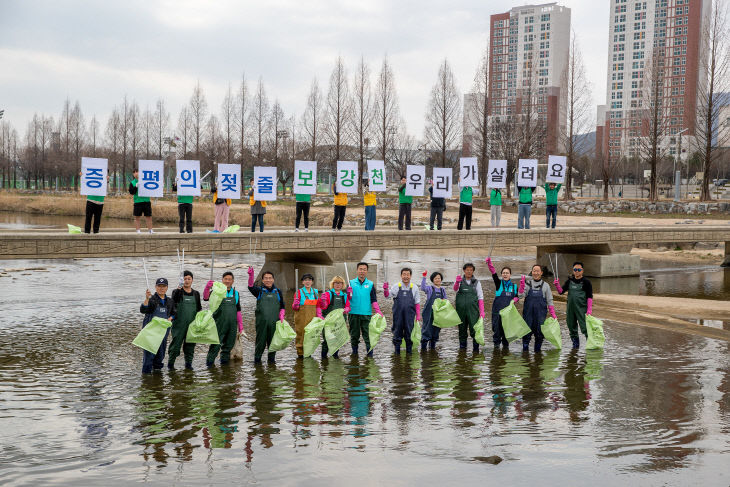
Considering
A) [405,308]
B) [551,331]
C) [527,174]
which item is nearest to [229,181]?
[405,308]

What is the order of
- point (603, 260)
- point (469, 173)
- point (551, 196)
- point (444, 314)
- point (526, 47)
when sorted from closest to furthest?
point (444, 314) → point (469, 173) → point (551, 196) → point (603, 260) → point (526, 47)

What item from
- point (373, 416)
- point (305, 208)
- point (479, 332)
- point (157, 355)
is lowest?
point (373, 416)

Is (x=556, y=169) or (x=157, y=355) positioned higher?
(x=556, y=169)

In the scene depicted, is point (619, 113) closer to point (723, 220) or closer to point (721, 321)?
point (723, 220)

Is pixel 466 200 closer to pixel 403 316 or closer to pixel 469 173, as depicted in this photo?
pixel 469 173

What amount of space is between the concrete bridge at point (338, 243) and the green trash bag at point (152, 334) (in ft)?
20.9

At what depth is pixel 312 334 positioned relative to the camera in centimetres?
1116

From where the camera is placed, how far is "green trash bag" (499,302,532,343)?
39.7 ft

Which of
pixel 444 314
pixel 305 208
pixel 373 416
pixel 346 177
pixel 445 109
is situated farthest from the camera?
pixel 445 109

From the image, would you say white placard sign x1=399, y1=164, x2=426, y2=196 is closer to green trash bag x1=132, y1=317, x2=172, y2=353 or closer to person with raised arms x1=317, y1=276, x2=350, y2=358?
person with raised arms x1=317, y1=276, x2=350, y2=358

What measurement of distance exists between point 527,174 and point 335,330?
40.1 ft

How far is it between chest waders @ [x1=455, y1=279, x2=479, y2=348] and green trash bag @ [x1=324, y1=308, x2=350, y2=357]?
80.8 inches

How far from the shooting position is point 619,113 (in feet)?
403

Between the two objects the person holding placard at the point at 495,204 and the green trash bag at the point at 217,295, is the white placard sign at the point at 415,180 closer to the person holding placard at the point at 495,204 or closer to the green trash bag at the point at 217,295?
the person holding placard at the point at 495,204
